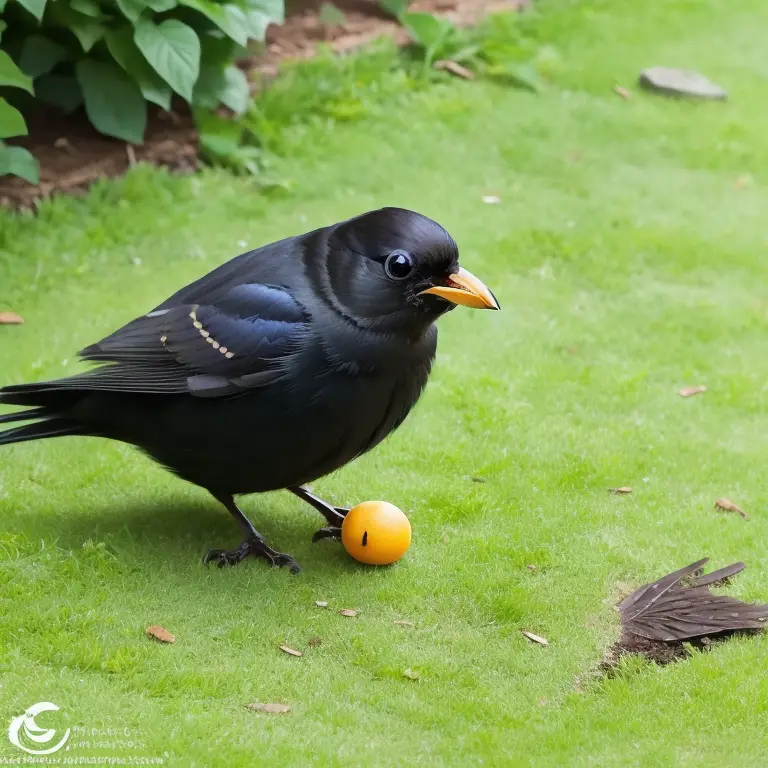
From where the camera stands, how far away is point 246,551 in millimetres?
4070

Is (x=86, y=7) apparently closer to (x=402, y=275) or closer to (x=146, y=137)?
(x=146, y=137)

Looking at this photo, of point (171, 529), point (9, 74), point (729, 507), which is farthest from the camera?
point (9, 74)

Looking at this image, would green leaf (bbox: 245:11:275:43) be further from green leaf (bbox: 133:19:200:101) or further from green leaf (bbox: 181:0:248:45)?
green leaf (bbox: 133:19:200:101)

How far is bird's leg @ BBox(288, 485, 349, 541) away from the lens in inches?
167

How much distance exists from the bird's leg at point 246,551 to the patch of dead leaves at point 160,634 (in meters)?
0.47

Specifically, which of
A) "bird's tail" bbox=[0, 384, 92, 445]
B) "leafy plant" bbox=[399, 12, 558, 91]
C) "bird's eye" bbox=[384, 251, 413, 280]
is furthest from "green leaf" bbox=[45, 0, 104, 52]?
"bird's eye" bbox=[384, 251, 413, 280]

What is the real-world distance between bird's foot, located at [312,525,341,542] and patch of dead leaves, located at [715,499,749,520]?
5.00ft

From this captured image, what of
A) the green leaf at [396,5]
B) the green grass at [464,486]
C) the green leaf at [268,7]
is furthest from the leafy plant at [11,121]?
the green leaf at [396,5]

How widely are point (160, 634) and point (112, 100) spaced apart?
13.1 feet

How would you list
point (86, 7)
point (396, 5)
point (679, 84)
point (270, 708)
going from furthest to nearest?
point (679, 84) → point (396, 5) → point (86, 7) → point (270, 708)

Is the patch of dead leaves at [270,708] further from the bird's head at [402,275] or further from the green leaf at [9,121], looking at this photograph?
the green leaf at [9,121]

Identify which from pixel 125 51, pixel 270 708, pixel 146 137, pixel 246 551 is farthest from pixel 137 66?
pixel 270 708

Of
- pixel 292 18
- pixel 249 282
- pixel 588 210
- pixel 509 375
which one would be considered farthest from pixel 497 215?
pixel 249 282

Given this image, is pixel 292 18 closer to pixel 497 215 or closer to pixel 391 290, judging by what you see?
pixel 497 215
